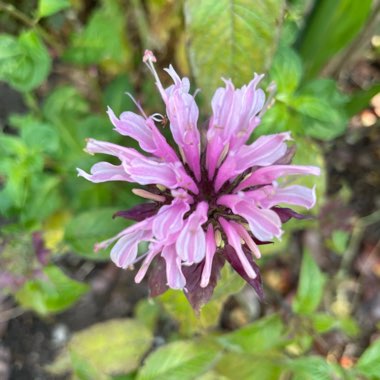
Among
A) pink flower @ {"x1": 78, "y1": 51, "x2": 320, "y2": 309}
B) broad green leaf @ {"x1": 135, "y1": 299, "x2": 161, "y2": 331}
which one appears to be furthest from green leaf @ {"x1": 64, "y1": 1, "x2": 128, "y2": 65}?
broad green leaf @ {"x1": 135, "y1": 299, "x2": 161, "y2": 331}

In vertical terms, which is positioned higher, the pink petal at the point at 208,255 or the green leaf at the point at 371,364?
the pink petal at the point at 208,255

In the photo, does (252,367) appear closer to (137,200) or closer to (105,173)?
(137,200)

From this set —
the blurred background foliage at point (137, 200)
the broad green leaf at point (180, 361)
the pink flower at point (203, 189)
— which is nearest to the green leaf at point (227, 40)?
the blurred background foliage at point (137, 200)

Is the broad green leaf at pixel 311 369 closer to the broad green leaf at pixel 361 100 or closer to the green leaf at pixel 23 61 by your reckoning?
the broad green leaf at pixel 361 100

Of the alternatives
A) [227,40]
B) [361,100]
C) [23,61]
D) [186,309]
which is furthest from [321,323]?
[23,61]

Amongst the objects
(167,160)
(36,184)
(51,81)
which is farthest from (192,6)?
(51,81)

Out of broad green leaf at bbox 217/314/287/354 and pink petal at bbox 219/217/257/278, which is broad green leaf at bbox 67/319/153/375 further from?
pink petal at bbox 219/217/257/278
